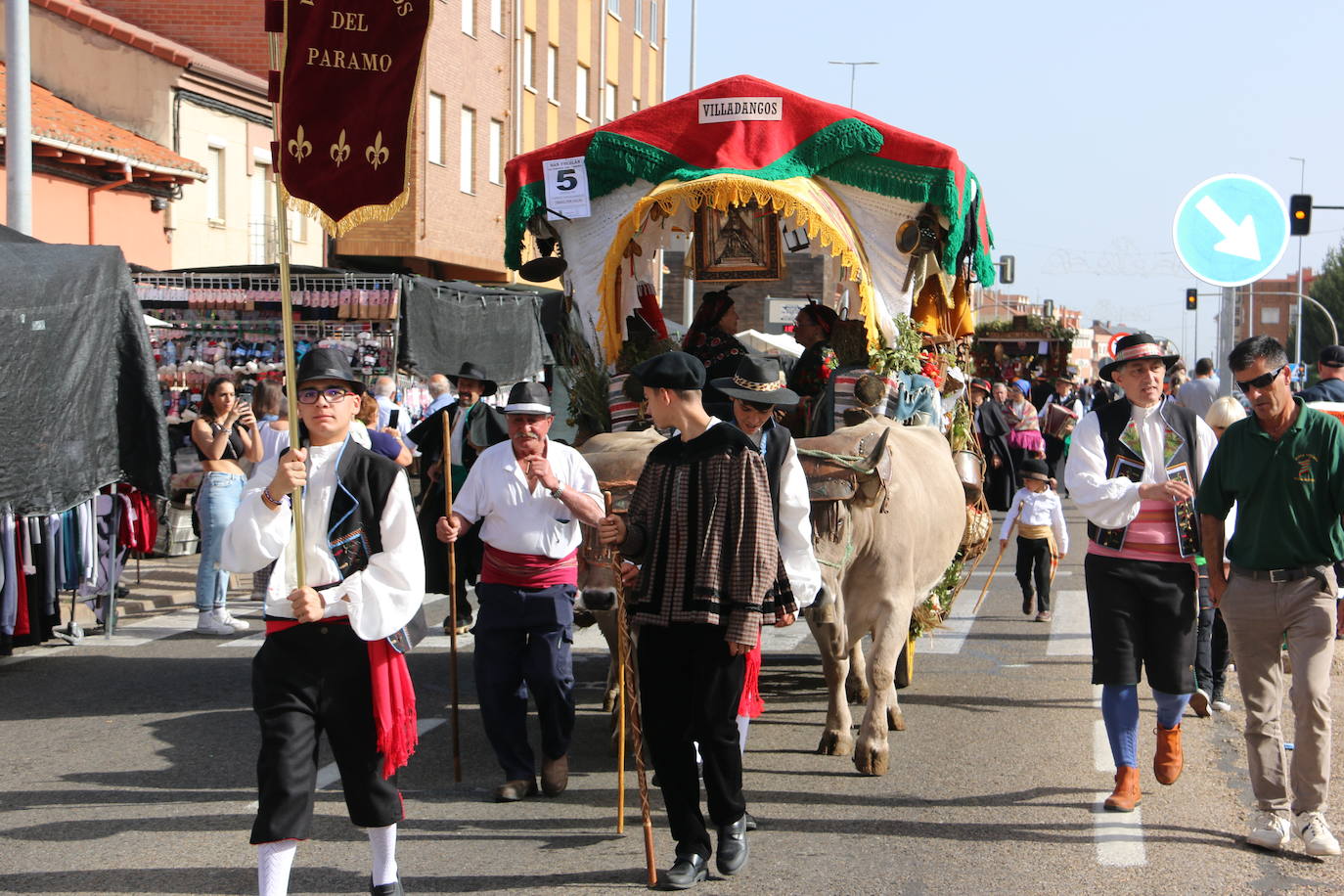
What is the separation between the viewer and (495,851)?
20.2ft

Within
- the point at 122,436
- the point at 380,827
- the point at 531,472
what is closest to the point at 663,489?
the point at 531,472

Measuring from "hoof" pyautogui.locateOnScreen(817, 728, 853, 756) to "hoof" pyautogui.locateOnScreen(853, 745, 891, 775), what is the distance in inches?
20.5

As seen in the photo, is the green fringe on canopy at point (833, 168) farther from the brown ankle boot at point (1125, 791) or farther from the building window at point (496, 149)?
the building window at point (496, 149)

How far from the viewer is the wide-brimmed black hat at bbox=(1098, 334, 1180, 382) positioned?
22.4 ft

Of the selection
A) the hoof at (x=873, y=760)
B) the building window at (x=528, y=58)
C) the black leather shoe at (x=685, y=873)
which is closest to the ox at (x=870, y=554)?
the hoof at (x=873, y=760)

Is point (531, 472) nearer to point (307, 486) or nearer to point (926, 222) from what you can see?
point (307, 486)

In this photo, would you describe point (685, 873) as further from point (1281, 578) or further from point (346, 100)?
point (346, 100)

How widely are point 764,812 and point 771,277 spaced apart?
4.95m

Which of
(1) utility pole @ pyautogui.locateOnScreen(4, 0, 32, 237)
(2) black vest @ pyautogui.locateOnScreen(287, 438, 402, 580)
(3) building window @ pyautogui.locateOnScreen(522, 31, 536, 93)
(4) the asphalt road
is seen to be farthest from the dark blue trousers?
(3) building window @ pyautogui.locateOnScreen(522, 31, 536, 93)

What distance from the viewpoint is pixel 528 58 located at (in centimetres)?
3612

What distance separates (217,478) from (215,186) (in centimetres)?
1440

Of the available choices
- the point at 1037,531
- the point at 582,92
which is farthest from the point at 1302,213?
the point at 582,92

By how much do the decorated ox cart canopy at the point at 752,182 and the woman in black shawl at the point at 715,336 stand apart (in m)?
0.66

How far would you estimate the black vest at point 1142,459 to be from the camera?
668cm
